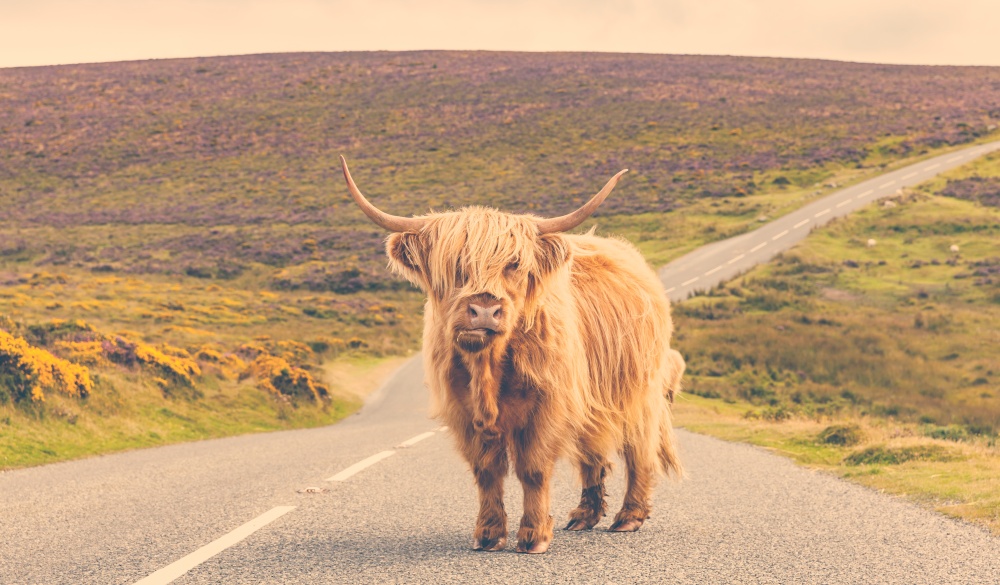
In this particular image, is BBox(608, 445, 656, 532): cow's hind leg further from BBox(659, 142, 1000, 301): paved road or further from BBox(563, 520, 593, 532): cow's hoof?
BBox(659, 142, 1000, 301): paved road

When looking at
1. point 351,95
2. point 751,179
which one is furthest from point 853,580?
point 351,95

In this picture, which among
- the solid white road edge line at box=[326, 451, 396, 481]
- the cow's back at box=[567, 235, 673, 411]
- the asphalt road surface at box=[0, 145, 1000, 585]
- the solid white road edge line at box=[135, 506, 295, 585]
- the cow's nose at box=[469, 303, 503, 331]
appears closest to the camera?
the solid white road edge line at box=[135, 506, 295, 585]

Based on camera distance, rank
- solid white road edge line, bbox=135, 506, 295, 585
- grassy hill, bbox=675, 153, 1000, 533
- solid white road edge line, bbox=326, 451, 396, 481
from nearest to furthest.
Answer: solid white road edge line, bbox=135, 506, 295, 585
solid white road edge line, bbox=326, 451, 396, 481
grassy hill, bbox=675, 153, 1000, 533

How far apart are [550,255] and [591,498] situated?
167 centimetres

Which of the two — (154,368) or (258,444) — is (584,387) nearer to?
(258,444)

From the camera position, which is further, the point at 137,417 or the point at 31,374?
the point at 137,417

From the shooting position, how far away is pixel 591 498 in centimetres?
602

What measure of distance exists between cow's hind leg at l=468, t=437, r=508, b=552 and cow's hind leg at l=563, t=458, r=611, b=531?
92 cm

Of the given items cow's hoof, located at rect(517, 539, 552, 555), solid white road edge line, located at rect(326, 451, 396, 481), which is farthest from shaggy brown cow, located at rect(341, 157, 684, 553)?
solid white road edge line, located at rect(326, 451, 396, 481)

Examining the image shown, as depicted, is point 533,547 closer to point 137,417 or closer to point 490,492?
point 490,492

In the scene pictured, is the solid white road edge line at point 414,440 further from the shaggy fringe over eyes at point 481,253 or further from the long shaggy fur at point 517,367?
the shaggy fringe over eyes at point 481,253

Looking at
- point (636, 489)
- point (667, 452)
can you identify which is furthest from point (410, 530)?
point (667, 452)

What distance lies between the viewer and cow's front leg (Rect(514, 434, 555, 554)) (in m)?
5.03

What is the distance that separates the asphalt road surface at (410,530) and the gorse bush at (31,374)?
8.53 feet
